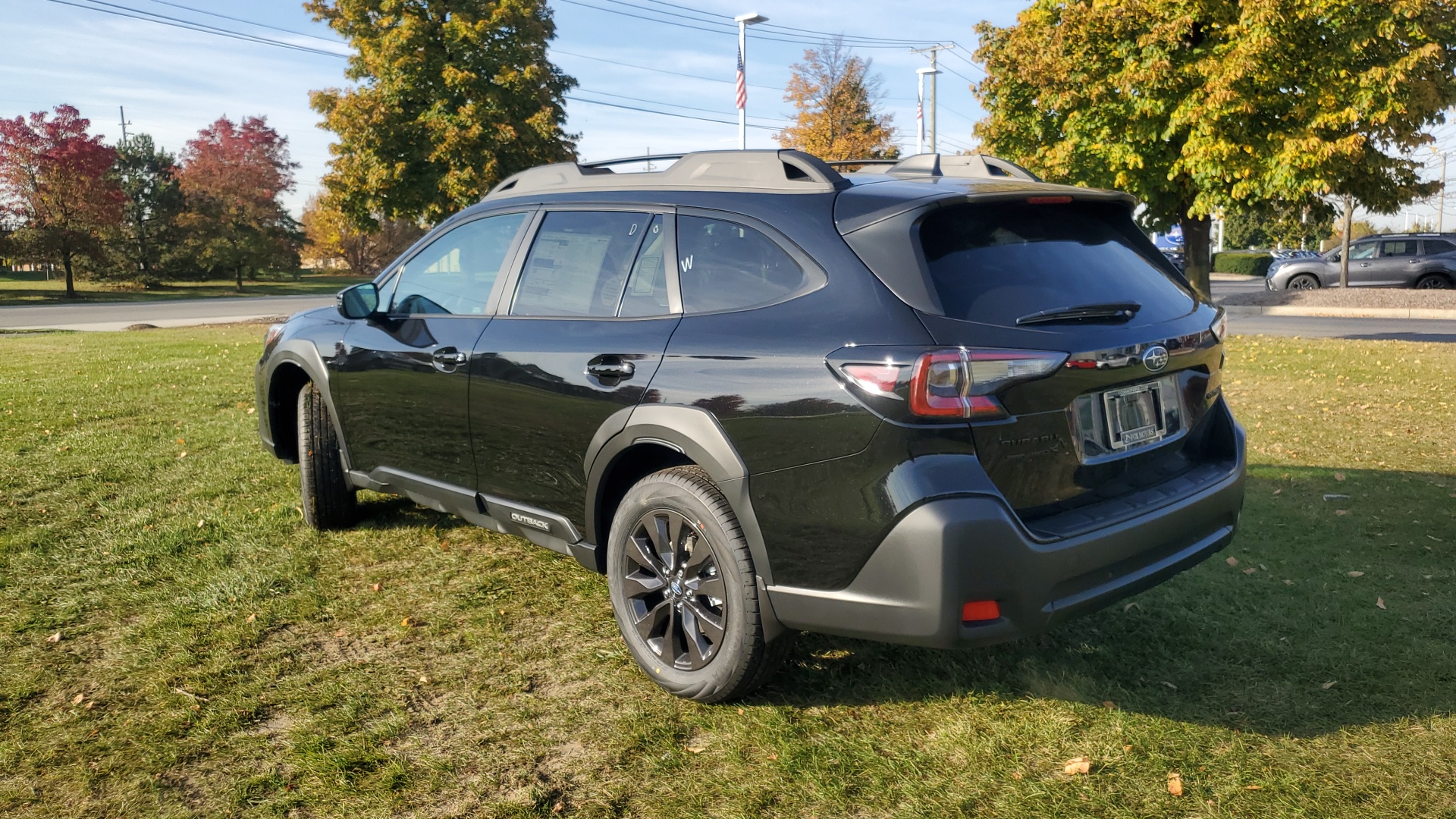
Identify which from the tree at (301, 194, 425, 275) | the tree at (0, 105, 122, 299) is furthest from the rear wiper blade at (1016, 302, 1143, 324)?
the tree at (301, 194, 425, 275)

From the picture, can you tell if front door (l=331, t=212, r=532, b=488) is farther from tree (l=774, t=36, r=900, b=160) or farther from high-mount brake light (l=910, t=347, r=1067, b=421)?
tree (l=774, t=36, r=900, b=160)

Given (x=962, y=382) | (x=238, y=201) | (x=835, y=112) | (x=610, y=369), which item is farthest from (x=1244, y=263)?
(x=962, y=382)

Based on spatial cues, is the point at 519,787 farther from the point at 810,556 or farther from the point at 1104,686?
the point at 1104,686

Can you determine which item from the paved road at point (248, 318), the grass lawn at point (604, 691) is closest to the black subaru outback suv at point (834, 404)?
the grass lawn at point (604, 691)

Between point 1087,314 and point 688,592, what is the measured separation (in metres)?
1.54

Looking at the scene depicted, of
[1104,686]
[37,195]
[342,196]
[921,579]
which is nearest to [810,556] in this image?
[921,579]

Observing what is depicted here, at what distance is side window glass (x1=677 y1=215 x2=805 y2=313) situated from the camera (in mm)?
3334

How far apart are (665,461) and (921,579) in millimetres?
1138

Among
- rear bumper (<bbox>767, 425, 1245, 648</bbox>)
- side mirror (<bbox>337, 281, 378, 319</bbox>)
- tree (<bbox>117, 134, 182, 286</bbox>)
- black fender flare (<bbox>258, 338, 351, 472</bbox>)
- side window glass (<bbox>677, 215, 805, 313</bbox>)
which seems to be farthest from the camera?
tree (<bbox>117, 134, 182, 286</bbox>)

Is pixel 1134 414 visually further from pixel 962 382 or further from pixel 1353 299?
pixel 1353 299

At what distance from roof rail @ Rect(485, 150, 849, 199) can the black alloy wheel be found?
45.6 inches

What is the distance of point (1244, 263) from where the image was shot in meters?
51.4

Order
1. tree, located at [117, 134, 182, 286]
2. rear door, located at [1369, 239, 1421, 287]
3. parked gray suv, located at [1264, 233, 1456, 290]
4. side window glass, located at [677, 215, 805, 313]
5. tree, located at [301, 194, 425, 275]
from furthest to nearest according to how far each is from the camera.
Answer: tree, located at [301, 194, 425, 275], tree, located at [117, 134, 182, 286], rear door, located at [1369, 239, 1421, 287], parked gray suv, located at [1264, 233, 1456, 290], side window glass, located at [677, 215, 805, 313]

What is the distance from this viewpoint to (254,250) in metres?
49.8
